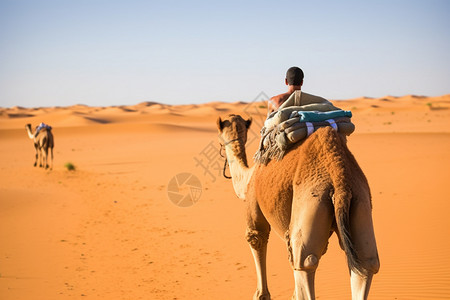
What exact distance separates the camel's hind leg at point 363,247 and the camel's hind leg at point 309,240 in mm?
175

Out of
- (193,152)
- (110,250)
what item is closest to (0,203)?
(110,250)

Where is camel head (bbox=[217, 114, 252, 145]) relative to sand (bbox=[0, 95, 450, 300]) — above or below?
above

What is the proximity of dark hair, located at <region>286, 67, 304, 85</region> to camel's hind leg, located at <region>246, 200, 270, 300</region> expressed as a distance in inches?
47.7

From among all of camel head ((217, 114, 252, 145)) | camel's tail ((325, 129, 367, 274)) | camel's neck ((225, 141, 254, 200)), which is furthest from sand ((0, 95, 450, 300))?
camel's tail ((325, 129, 367, 274))

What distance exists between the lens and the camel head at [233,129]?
5172mm

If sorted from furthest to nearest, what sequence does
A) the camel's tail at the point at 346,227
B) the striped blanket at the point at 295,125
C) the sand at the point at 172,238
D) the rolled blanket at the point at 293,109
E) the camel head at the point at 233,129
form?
the sand at the point at 172,238 < the camel head at the point at 233,129 < the rolled blanket at the point at 293,109 < the striped blanket at the point at 295,125 < the camel's tail at the point at 346,227

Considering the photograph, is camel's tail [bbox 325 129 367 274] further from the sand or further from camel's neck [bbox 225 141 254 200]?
the sand

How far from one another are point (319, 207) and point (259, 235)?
1.35 meters

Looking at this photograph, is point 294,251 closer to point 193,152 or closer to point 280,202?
point 280,202

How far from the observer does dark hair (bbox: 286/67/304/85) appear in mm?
4398

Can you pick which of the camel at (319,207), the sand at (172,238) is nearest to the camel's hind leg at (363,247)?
the camel at (319,207)

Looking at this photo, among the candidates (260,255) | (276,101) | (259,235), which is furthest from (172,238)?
(276,101)

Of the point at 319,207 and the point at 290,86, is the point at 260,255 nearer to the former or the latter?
the point at 319,207

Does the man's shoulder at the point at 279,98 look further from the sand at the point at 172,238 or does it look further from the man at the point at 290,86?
the sand at the point at 172,238
